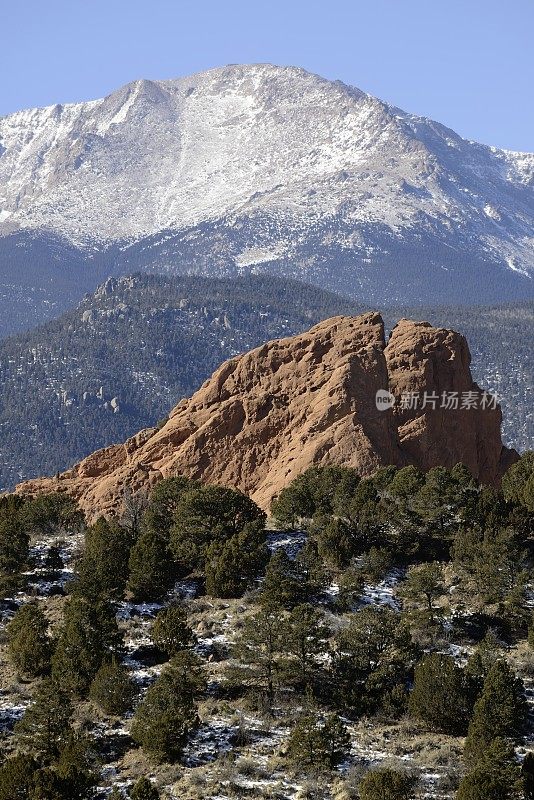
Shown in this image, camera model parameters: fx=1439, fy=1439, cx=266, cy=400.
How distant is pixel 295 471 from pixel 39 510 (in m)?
14.7

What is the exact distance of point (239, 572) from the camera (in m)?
A: 69.0

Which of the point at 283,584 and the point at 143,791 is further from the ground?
the point at 283,584

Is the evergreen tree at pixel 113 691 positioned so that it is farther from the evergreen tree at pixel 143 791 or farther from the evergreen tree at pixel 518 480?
the evergreen tree at pixel 518 480

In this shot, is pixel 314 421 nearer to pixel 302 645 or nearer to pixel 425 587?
pixel 425 587

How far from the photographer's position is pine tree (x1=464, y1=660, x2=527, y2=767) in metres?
55.6

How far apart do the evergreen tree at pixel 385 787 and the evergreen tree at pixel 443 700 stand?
6229 millimetres

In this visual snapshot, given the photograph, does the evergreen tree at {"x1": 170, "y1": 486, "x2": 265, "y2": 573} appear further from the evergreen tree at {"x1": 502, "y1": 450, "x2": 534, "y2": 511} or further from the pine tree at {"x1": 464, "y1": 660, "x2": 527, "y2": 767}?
the pine tree at {"x1": 464, "y1": 660, "x2": 527, "y2": 767}

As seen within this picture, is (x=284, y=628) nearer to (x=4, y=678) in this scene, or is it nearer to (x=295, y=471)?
(x=4, y=678)

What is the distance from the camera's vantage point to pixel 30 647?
62.0 m

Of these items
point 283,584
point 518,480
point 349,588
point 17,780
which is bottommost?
point 17,780

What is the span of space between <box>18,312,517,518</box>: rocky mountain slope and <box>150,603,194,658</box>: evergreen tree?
18.8 meters

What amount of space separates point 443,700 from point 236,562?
14.5m

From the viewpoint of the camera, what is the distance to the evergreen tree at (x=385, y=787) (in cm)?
5078

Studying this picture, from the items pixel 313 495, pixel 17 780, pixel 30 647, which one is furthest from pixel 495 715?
pixel 313 495
